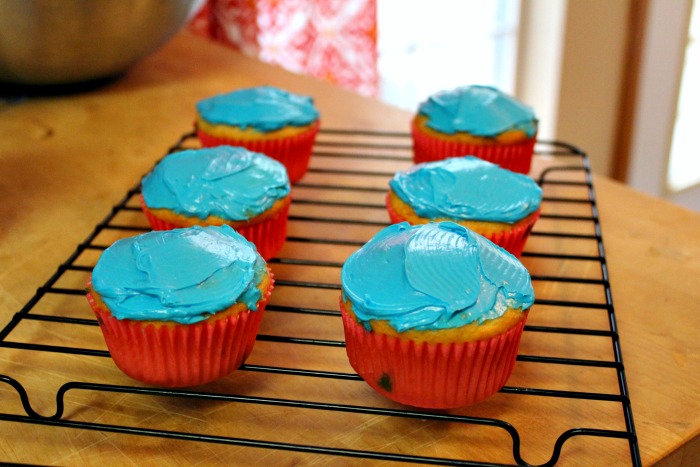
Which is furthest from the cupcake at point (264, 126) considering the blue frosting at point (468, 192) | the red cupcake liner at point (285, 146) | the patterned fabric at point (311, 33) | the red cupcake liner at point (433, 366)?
the patterned fabric at point (311, 33)

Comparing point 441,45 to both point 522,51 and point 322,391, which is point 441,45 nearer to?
point 522,51

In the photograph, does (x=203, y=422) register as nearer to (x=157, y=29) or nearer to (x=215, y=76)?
(x=157, y=29)

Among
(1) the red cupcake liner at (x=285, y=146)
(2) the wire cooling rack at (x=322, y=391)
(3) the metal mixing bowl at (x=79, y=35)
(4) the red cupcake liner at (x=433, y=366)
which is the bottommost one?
(2) the wire cooling rack at (x=322, y=391)

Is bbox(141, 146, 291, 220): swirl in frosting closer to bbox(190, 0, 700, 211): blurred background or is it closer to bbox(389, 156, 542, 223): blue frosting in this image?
bbox(389, 156, 542, 223): blue frosting

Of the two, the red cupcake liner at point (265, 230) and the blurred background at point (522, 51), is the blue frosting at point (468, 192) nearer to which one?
the red cupcake liner at point (265, 230)

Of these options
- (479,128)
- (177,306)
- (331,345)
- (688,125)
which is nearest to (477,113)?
(479,128)
